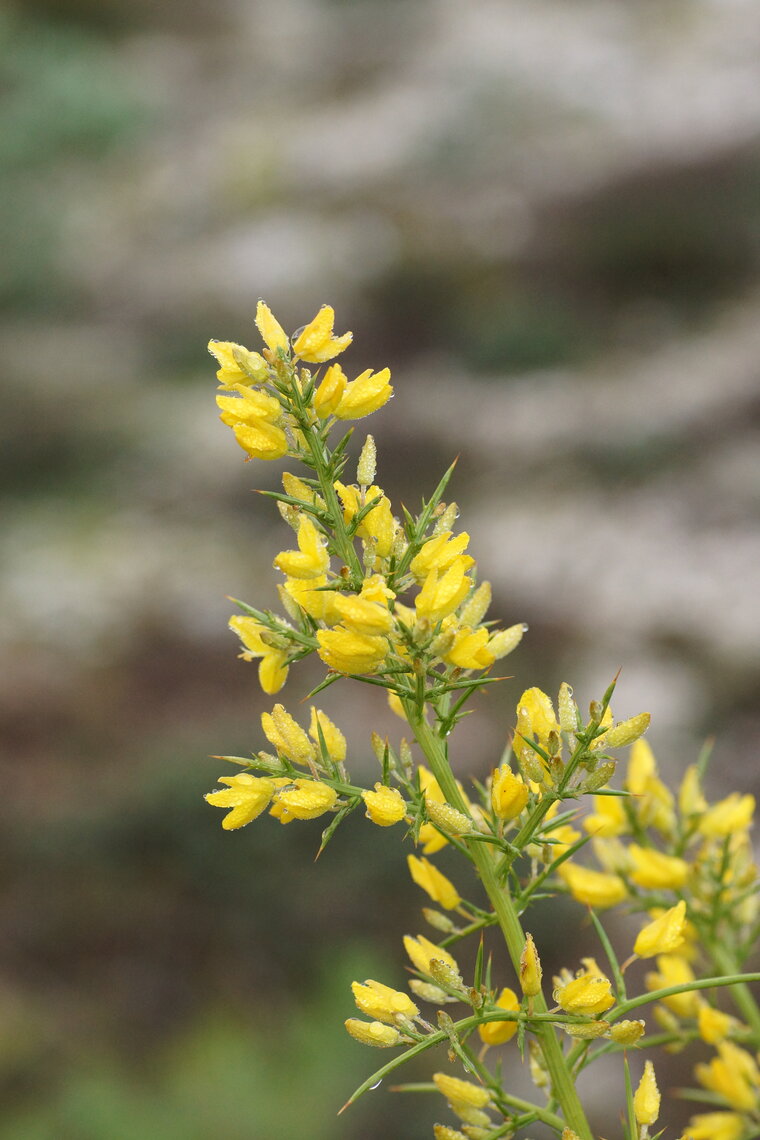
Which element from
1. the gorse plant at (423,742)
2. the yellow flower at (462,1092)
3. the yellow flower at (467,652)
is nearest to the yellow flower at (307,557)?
the gorse plant at (423,742)

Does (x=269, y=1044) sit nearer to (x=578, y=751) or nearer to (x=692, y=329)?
(x=578, y=751)

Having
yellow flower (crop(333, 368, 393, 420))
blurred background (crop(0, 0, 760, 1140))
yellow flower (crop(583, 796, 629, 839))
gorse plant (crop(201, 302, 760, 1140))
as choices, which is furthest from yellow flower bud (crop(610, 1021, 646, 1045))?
blurred background (crop(0, 0, 760, 1140))

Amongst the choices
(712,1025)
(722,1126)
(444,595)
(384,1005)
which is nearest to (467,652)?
(444,595)

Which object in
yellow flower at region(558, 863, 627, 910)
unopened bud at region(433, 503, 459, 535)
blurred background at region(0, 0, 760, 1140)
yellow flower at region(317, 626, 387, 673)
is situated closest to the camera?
yellow flower at region(317, 626, 387, 673)

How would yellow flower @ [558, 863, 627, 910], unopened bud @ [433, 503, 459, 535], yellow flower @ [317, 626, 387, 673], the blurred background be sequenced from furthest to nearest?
the blurred background
yellow flower @ [558, 863, 627, 910]
unopened bud @ [433, 503, 459, 535]
yellow flower @ [317, 626, 387, 673]

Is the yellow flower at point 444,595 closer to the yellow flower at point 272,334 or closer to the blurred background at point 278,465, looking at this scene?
the yellow flower at point 272,334

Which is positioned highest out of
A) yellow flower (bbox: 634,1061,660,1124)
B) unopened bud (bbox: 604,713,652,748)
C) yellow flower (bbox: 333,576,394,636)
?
yellow flower (bbox: 333,576,394,636)

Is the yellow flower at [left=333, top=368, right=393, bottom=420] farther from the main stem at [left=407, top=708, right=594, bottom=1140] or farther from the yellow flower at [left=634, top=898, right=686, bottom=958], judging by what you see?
the yellow flower at [left=634, top=898, right=686, bottom=958]

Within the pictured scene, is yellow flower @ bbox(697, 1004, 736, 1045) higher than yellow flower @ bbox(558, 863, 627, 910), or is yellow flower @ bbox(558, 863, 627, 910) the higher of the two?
yellow flower @ bbox(558, 863, 627, 910)
